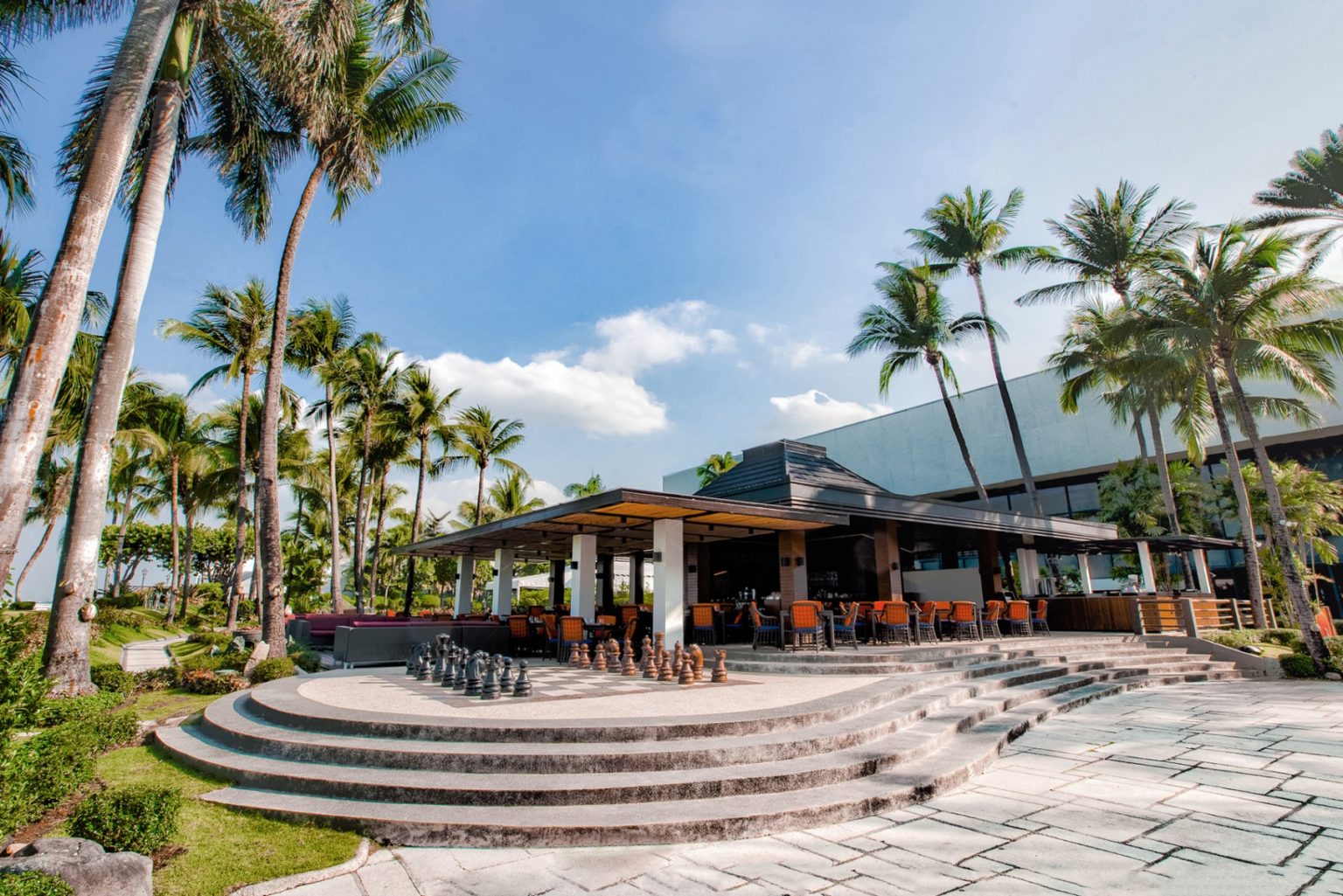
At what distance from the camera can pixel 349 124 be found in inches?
531

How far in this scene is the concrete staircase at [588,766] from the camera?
4.52 metres

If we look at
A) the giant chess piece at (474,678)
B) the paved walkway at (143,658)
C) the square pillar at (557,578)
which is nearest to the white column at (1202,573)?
the square pillar at (557,578)

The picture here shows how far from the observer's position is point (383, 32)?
11.5 m

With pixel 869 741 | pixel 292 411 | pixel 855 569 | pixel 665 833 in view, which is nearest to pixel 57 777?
pixel 665 833

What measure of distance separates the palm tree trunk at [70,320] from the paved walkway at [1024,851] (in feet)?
17.0

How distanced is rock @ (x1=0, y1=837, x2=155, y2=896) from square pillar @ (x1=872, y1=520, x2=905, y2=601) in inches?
570

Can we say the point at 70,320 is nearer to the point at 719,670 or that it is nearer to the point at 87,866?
the point at 87,866

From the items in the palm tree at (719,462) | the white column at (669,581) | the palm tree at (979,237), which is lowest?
the white column at (669,581)

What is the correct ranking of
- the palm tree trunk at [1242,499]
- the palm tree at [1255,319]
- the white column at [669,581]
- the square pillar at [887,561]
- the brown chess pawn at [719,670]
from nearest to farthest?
the brown chess pawn at [719,670], the white column at [669,581], the palm tree at [1255,319], the square pillar at [887,561], the palm tree trunk at [1242,499]

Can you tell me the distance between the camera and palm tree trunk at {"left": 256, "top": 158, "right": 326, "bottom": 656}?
11883 mm

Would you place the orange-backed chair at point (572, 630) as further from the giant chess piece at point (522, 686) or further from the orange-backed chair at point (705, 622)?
the giant chess piece at point (522, 686)

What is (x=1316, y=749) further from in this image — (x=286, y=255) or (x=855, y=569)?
(x=286, y=255)

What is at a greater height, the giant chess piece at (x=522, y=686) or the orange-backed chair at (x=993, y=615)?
the orange-backed chair at (x=993, y=615)

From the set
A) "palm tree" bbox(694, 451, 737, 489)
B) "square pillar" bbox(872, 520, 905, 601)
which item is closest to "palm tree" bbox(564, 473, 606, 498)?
"palm tree" bbox(694, 451, 737, 489)
